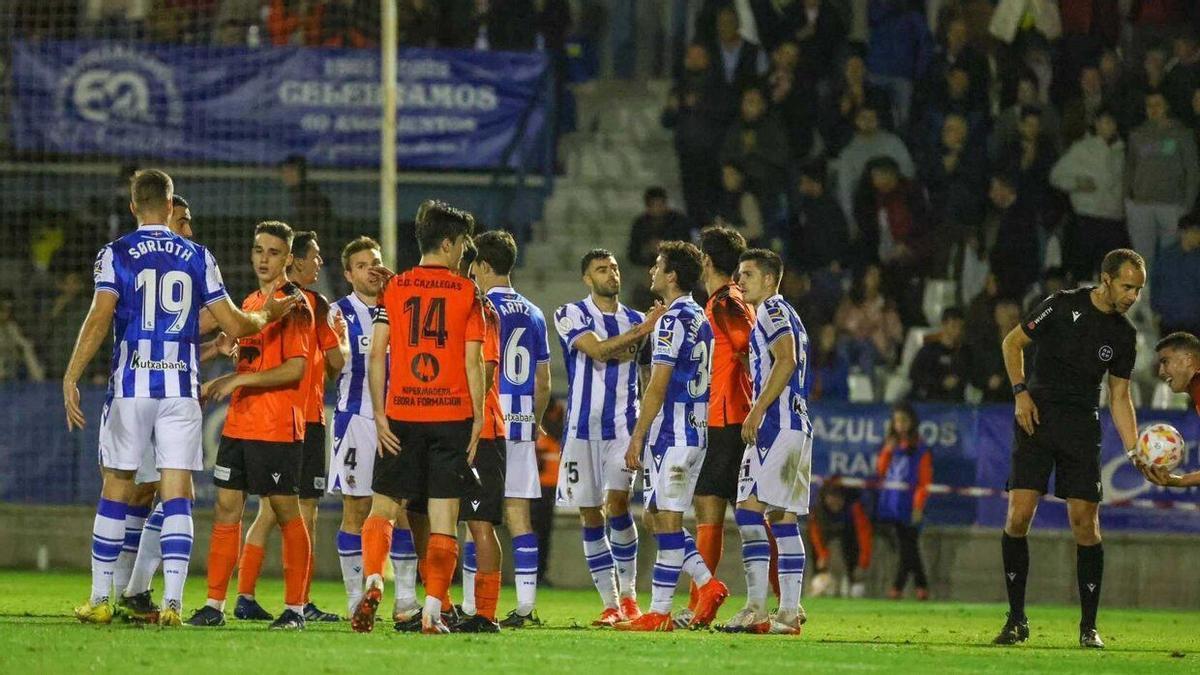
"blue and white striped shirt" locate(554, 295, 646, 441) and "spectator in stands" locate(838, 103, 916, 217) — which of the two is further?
"spectator in stands" locate(838, 103, 916, 217)

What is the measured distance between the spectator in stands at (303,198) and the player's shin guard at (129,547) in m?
10.8

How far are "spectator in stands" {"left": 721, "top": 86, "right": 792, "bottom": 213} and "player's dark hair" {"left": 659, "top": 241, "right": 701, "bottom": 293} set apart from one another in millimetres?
10380

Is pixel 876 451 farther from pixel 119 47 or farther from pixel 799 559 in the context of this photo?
pixel 119 47

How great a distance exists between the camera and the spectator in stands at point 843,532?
1891 cm

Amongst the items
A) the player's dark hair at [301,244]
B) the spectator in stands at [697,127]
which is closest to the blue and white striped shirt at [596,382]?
the player's dark hair at [301,244]

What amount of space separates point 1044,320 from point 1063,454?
2.56 feet

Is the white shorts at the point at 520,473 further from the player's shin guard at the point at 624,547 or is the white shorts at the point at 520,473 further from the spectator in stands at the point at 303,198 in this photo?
the spectator in stands at the point at 303,198

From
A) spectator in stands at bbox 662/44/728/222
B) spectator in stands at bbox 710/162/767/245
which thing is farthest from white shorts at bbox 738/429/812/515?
spectator in stands at bbox 662/44/728/222

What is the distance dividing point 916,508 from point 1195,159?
5898 mm

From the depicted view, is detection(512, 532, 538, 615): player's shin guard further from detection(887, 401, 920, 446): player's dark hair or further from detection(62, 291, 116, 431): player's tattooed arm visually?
detection(887, 401, 920, 446): player's dark hair

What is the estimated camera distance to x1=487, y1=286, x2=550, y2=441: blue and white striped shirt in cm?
1197

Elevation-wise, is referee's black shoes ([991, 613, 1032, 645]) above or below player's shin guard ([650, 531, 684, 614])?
below

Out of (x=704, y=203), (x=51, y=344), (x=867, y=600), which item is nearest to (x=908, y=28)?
(x=704, y=203)

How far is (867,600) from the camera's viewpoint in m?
18.1
